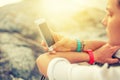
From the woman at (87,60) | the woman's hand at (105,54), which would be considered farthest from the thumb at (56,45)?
the woman's hand at (105,54)

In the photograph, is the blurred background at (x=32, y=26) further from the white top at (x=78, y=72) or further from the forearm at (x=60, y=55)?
the white top at (x=78, y=72)

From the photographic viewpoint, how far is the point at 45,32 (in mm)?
1102

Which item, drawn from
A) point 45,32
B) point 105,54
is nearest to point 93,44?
point 105,54

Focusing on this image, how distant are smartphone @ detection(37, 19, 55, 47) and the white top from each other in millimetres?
88

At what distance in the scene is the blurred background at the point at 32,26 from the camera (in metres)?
1.21

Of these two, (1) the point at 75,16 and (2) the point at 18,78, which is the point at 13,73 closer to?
(2) the point at 18,78

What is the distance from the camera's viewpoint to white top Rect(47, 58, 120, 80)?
39.4 inches

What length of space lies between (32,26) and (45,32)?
0.52 ft

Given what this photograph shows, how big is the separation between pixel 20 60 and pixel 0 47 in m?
0.08

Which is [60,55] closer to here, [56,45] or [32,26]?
[56,45]

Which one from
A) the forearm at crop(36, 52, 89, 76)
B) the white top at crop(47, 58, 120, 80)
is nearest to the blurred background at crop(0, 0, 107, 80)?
the forearm at crop(36, 52, 89, 76)

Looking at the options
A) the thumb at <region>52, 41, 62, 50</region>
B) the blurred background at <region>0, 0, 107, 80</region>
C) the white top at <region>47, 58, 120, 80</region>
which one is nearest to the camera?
the white top at <region>47, 58, 120, 80</region>

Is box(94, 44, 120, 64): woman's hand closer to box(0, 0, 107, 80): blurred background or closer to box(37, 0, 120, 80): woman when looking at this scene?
box(37, 0, 120, 80): woman

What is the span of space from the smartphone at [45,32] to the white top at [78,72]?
0.29 feet
